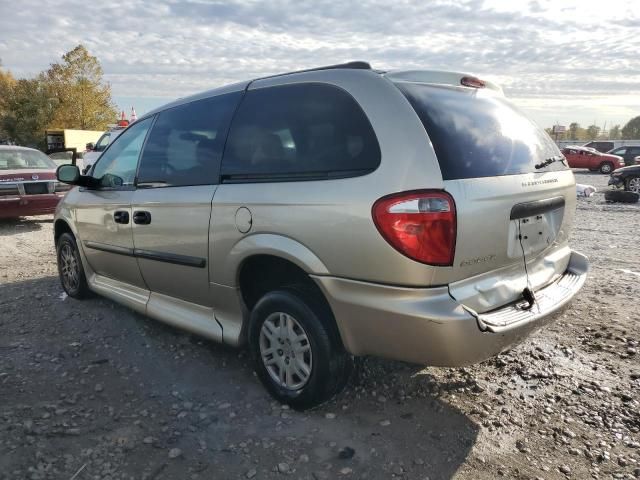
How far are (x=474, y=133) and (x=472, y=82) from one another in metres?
0.54

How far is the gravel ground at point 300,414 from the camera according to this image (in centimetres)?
252

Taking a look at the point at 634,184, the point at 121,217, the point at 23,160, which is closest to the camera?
the point at 121,217

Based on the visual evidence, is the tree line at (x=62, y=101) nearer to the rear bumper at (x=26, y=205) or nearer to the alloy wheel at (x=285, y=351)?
the rear bumper at (x=26, y=205)

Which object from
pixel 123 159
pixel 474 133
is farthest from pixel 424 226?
pixel 123 159

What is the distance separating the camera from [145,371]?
139 inches

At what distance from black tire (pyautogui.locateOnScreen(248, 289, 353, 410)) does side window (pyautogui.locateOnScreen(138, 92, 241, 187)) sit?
0.92 m

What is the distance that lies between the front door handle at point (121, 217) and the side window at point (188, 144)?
0.28 m

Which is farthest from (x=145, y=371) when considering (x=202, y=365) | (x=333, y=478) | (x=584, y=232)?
(x=584, y=232)

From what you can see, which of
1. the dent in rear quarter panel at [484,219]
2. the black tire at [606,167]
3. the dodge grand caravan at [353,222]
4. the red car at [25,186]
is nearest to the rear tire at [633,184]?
the black tire at [606,167]

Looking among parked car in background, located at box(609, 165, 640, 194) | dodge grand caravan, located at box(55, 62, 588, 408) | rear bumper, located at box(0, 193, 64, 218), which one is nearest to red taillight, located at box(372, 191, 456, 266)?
dodge grand caravan, located at box(55, 62, 588, 408)

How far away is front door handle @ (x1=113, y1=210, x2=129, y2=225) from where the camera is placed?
3.94 metres

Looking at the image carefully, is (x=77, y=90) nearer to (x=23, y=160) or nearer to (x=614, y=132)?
(x=23, y=160)

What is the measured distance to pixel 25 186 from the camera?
900cm

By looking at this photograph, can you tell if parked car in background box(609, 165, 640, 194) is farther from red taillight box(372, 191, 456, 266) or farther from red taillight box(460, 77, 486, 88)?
red taillight box(372, 191, 456, 266)
